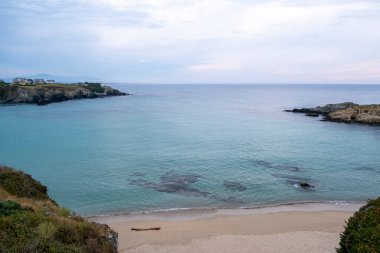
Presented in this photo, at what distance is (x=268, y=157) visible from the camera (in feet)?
138

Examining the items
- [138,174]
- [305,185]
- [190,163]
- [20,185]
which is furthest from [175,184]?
[20,185]

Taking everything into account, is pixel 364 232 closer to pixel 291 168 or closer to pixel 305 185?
pixel 305 185

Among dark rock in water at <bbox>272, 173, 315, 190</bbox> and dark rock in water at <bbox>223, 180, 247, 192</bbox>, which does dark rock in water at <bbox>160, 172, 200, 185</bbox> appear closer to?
dark rock in water at <bbox>223, 180, 247, 192</bbox>

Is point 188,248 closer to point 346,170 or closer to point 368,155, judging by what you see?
point 346,170

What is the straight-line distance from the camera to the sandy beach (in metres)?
19.2

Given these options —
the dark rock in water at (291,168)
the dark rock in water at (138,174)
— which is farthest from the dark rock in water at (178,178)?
the dark rock in water at (291,168)

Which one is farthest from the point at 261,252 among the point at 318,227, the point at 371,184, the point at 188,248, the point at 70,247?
the point at 371,184

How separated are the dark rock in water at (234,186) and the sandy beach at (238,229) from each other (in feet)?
14.3

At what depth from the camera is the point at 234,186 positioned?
31.0m

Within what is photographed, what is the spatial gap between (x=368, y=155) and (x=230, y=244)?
32.5 meters

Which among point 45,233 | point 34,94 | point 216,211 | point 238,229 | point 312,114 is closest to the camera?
point 45,233

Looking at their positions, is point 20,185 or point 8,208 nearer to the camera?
point 8,208

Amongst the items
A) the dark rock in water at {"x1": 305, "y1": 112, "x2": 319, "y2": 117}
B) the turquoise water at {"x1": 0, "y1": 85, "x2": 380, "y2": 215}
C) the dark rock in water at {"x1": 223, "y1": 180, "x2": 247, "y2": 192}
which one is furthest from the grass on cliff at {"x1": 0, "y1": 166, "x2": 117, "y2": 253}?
the dark rock in water at {"x1": 305, "y1": 112, "x2": 319, "y2": 117}

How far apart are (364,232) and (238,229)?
11.2 metres
